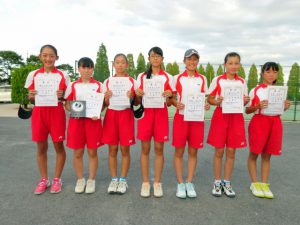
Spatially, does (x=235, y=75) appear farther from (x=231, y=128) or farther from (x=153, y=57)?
(x=153, y=57)

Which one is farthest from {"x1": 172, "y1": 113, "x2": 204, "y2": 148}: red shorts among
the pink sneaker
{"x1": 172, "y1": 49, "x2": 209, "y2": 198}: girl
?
the pink sneaker

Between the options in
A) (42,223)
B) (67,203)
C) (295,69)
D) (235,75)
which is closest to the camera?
(42,223)

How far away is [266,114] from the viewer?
10.7 feet

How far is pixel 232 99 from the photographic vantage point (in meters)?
3.13

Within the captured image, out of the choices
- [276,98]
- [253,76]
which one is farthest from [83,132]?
[253,76]

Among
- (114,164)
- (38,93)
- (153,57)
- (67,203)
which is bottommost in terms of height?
(67,203)

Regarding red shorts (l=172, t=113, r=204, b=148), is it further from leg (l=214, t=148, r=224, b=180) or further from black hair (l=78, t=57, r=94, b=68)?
black hair (l=78, t=57, r=94, b=68)

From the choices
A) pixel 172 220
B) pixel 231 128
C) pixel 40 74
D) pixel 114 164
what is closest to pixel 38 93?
pixel 40 74

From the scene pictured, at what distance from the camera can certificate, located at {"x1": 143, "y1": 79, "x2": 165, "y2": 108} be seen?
3096mm

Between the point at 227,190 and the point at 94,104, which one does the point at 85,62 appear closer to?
the point at 94,104

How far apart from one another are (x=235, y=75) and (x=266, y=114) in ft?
2.31

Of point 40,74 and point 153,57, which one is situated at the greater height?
point 153,57

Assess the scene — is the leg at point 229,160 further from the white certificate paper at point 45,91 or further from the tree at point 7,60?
the tree at point 7,60

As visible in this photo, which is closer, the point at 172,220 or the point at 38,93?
the point at 172,220
